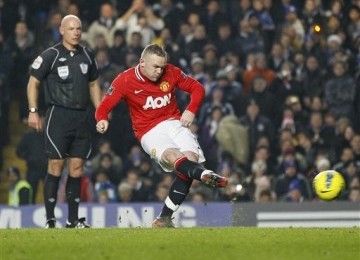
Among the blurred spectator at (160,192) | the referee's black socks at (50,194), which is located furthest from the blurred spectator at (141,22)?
the referee's black socks at (50,194)

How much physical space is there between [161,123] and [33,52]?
956 centimetres

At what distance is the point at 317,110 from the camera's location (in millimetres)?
23031

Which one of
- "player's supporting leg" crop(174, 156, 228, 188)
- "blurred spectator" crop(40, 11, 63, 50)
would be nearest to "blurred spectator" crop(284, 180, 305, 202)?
"blurred spectator" crop(40, 11, 63, 50)

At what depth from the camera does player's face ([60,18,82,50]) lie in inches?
618

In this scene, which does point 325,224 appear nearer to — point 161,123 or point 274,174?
point 274,174

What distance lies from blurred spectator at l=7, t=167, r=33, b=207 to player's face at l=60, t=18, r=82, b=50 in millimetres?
6726

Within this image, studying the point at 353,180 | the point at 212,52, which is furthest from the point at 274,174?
the point at 212,52

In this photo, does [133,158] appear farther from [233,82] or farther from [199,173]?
[199,173]

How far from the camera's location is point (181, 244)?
491 inches

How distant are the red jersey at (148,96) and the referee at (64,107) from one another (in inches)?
35.1

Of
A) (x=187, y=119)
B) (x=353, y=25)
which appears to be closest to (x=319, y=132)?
(x=353, y=25)

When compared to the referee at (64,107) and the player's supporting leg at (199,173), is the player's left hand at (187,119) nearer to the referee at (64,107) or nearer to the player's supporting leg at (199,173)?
the player's supporting leg at (199,173)

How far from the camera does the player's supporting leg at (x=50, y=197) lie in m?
15.9

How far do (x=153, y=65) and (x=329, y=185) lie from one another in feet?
8.46
